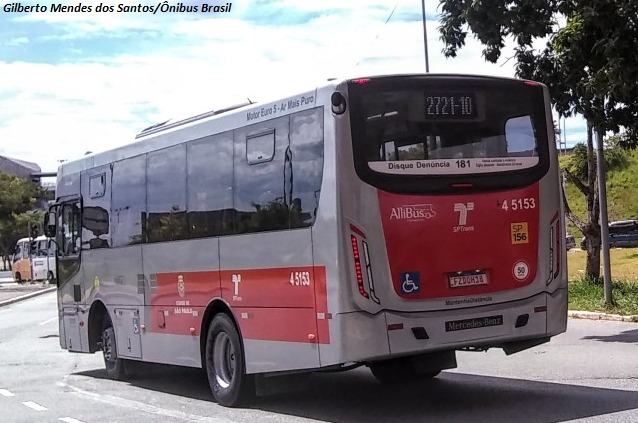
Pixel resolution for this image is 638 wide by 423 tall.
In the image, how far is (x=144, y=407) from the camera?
10.9m

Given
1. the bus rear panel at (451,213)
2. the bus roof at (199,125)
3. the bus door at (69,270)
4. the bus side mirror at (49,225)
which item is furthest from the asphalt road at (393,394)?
the bus roof at (199,125)

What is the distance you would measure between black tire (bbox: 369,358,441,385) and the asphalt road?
12cm

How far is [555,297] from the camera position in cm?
937

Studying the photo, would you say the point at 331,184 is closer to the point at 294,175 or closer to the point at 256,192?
the point at 294,175

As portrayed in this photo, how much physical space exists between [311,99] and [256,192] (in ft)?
4.36

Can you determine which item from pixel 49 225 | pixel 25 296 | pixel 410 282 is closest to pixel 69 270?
pixel 49 225

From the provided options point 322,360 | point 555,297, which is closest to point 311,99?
point 322,360

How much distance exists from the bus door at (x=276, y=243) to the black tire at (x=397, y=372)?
119cm

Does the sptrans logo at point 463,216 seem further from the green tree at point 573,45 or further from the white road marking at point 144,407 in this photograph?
the green tree at point 573,45

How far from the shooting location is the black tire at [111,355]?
539 inches

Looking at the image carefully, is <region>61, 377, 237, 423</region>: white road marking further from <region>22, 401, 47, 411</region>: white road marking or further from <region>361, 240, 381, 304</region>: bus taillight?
<region>361, 240, 381, 304</region>: bus taillight

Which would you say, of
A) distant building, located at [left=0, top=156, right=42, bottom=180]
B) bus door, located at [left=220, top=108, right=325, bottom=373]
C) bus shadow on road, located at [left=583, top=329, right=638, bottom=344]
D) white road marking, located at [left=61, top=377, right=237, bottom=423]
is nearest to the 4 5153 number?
bus door, located at [left=220, top=108, right=325, bottom=373]

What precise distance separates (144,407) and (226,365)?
116cm

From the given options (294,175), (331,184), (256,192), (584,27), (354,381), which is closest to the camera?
(331,184)
